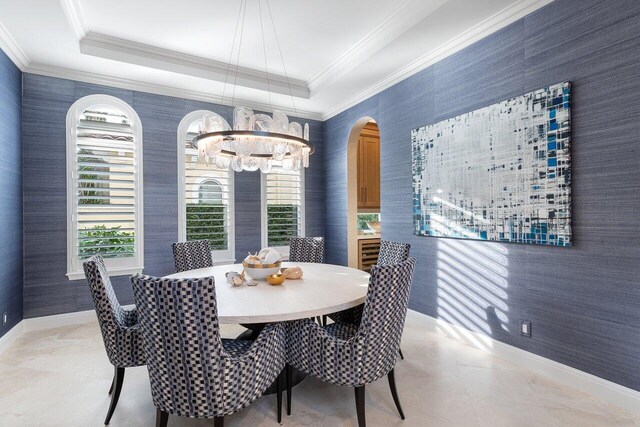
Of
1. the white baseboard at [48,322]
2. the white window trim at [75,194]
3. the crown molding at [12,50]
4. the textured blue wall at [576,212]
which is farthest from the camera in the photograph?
the white window trim at [75,194]

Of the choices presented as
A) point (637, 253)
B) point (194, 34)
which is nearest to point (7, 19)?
point (194, 34)

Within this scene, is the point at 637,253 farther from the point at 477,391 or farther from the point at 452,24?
the point at 452,24

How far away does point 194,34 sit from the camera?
3205 mm

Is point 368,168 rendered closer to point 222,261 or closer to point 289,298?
point 222,261

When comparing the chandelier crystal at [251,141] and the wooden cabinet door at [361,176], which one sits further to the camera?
the wooden cabinet door at [361,176]

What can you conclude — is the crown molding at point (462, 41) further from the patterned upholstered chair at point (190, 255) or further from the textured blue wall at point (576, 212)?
the patterned upholstered chair at point (190, 255)

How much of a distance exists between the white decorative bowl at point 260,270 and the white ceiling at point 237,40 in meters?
2.21

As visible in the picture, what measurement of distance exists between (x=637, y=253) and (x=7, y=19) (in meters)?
4.92

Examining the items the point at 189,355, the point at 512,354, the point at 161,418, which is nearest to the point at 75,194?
the point at 161,418

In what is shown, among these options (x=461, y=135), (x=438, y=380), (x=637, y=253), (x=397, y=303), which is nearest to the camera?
(x=397, y=303)

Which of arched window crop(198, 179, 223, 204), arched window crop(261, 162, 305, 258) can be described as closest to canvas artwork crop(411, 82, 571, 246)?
arched window crop(261, 162, 305, 258)

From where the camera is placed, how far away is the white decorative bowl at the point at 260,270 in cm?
242

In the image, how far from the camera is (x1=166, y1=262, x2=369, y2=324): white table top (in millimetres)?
1675

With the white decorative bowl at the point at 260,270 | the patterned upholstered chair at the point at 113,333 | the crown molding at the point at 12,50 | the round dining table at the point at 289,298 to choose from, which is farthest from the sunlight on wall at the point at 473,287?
the crown molding at the point at 12,50
